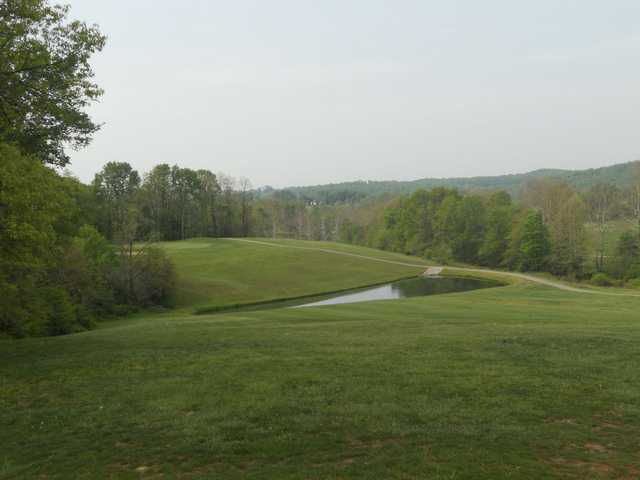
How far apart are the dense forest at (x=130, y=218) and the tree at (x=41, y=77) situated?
4 cm

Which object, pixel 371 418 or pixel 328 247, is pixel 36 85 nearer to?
pixel 371 418

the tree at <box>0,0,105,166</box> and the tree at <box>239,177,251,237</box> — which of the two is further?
the tree at <box>239,177,251,237</box>

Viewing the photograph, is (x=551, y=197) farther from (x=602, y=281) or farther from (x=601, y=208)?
(x=602, y=281)

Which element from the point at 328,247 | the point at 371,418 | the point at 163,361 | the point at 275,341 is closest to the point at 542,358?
the point at 371,418

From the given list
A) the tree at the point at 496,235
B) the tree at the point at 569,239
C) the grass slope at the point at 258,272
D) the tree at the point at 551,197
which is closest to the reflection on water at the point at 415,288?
the grass slope at the point at 258,272

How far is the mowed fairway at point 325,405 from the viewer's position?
23.5 ft

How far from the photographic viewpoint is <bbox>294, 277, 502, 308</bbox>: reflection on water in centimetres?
5362

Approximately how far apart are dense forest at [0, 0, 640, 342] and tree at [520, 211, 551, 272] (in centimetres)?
18

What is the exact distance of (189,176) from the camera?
10088cm

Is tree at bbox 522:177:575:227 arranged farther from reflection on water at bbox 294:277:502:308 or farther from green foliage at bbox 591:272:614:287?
reflection on water at bbox 294:277:502:308

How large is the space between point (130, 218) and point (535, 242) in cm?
6001

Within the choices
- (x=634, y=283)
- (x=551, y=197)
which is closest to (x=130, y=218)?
(x=634, y=283)

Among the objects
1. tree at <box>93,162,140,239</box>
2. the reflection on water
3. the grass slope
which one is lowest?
the reflection on water

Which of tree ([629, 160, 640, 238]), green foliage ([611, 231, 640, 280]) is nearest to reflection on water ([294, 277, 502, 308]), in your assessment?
green foliage ([611, 231, 640, 280])
